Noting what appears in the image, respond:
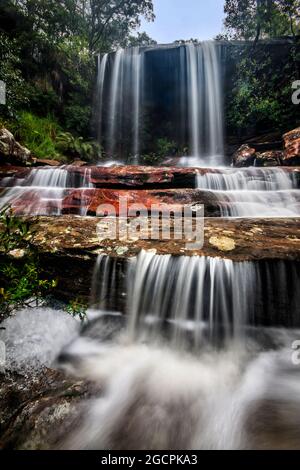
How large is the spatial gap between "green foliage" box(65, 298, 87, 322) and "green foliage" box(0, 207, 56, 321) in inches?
11.9

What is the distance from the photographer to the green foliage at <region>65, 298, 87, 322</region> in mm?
2521

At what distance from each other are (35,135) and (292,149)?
8795mm

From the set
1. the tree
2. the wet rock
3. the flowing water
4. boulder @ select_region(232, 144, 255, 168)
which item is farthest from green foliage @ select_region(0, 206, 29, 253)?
the tree

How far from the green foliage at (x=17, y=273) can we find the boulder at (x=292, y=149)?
725 cm

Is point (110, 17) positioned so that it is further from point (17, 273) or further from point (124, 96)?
point (17, 273)

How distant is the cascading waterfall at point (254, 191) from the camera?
15.4ft

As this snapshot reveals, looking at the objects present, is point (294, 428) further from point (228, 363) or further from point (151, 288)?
point (151, 288)

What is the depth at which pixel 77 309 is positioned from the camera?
2.56 m

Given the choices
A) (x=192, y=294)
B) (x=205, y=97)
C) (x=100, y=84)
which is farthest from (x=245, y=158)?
(x=100, y=84)

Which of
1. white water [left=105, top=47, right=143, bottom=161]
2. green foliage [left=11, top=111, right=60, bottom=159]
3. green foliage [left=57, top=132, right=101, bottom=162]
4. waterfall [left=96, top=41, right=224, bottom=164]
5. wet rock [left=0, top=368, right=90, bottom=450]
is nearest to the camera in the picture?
wet rock [left=0, top=368, right=90, bottom=450]

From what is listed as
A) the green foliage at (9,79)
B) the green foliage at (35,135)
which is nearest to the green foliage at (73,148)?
the green foliage at (35,135)

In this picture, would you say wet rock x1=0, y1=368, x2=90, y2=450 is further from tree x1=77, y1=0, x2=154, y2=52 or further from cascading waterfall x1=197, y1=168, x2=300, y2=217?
tree x1=77, y1=0, x2=154, y2=52

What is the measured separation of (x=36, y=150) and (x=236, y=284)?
8.84 m

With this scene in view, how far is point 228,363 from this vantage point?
221 centimetres
